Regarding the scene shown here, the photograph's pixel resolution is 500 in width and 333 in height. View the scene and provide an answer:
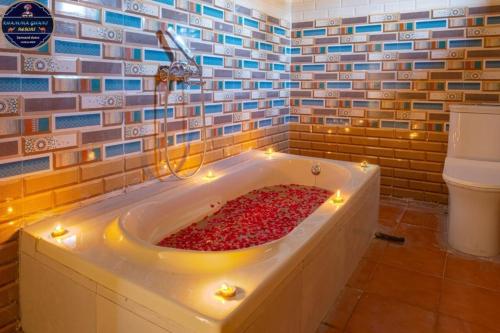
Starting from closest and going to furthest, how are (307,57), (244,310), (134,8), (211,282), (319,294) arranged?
(244,310), (211,282), (319,294), (134,8), (307,57)

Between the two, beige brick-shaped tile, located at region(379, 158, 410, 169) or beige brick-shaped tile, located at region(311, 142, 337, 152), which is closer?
beige brick-shaped tile, located at region(379, 158, 410, 169)

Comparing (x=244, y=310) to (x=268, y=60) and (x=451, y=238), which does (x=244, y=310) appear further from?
(x=268, y=60)

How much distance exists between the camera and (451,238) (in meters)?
2.92

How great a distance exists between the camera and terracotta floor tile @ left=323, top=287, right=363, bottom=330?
6.68 feet

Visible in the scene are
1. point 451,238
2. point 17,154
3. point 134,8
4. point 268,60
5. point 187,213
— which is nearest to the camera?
point 17,154

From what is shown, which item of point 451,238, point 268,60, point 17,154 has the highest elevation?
point 268,60

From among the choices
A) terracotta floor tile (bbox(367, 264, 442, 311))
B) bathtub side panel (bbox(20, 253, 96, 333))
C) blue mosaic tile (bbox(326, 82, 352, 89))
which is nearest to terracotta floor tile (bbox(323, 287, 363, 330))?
terracotta floor tile (bbox(367, 264, 442, 311))

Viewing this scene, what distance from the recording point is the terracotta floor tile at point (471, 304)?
2.07 m

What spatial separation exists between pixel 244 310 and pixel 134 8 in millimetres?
1790

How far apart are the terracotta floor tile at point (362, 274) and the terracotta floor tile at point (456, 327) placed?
45cm

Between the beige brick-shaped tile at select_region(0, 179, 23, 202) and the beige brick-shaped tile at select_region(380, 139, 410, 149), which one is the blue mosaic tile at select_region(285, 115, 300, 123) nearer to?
the beige brick-shaped tile at select_region(380, 139, 410, 149)

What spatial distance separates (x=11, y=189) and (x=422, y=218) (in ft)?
9.99

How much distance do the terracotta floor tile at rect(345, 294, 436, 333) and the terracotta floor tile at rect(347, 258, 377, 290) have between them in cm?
15

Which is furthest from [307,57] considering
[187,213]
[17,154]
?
[17,154]
